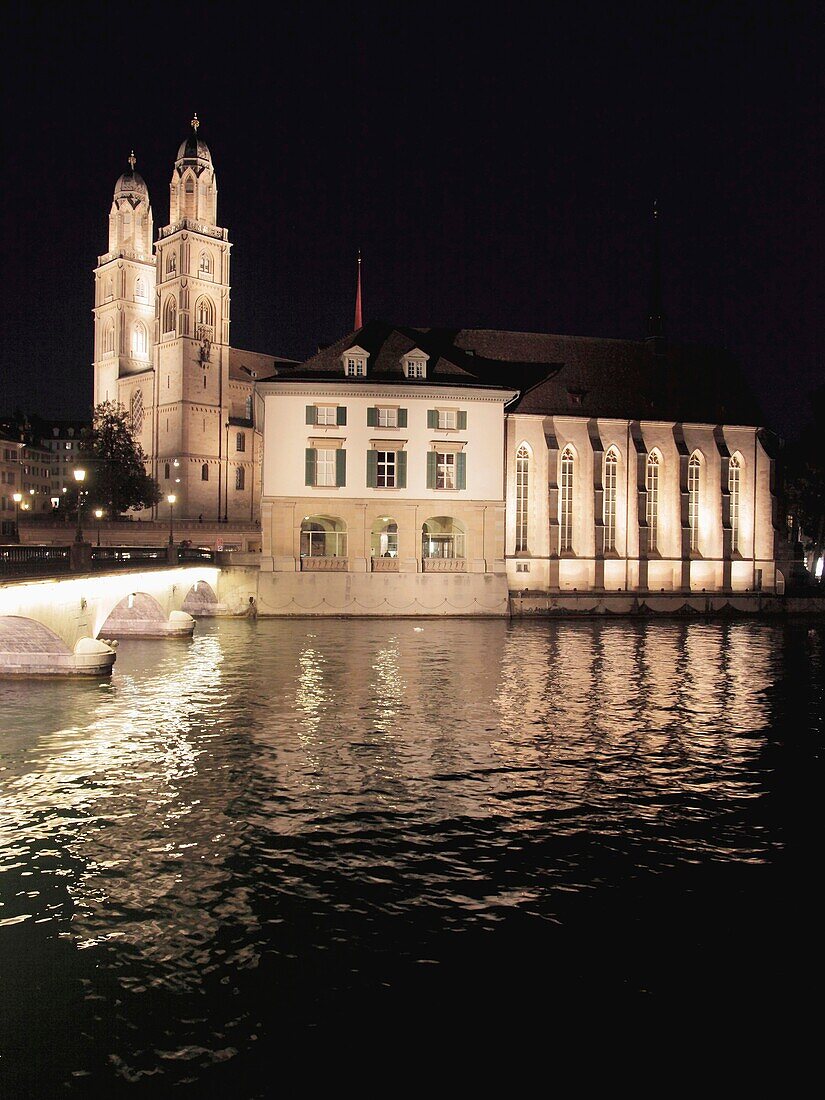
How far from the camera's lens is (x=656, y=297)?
75062 mm

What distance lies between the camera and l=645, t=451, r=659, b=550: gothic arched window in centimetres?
6656

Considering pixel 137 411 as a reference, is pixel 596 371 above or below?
below

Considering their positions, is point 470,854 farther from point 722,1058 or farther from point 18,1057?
point 18,1057

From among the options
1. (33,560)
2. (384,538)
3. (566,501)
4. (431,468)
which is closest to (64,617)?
(33,560)

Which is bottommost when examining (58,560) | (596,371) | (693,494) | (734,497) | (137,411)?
(58,560)

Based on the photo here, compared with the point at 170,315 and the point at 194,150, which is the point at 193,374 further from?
the point at 194,150

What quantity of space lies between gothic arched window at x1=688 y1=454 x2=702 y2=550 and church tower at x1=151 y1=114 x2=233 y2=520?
51.7 meters

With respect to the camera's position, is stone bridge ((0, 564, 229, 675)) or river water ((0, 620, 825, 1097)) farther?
stone bridge ((0, 564, 229, 675))

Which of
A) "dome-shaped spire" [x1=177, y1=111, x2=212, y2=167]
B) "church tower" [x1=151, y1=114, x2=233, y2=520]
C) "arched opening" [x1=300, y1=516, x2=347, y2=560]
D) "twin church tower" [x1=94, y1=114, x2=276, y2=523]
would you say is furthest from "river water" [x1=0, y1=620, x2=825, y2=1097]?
"dome-shaped spire" [x1=177, y1=111, x2=212, y2=167]

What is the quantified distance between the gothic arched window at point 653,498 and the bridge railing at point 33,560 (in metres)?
41.8

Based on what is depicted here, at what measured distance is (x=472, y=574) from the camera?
5659cm

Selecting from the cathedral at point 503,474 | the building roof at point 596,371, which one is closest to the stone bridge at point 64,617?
the cathedral at point 503,474

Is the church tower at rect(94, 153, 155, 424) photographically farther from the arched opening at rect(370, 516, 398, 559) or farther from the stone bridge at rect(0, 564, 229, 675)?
the stone bridge at rect(0, 564, 229, 675)

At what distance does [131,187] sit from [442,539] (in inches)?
3123
